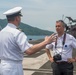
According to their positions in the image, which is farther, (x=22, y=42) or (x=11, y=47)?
(x=11, y=47)

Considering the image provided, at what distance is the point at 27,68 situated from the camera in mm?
12461

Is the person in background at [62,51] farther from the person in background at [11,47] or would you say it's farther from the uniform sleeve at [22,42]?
the uniform sleeve at [22,42]

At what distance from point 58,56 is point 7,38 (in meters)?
1.80

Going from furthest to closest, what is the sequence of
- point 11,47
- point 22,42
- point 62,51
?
point 62,51 < point 11,47 < point 22,42

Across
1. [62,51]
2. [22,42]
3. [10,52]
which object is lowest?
[62,51]

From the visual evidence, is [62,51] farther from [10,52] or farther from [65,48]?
[10,52]

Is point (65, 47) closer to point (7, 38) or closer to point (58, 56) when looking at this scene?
point (58, 56)

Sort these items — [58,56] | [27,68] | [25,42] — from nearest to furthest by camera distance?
1. [25,42]
2. [58,56]
3. [27,68]

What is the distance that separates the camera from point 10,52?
454 cm

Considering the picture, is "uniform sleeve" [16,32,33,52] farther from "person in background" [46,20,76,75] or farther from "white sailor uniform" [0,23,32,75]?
"person in background" [46,20,76,75]

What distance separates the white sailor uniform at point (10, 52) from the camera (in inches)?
176

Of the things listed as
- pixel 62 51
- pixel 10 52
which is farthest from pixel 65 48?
pixel 10 52

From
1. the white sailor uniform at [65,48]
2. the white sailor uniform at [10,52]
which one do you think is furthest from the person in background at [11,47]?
the white sailor uniform at [65,48]

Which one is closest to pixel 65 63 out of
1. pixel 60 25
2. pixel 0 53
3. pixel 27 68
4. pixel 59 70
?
pixel 59 70
